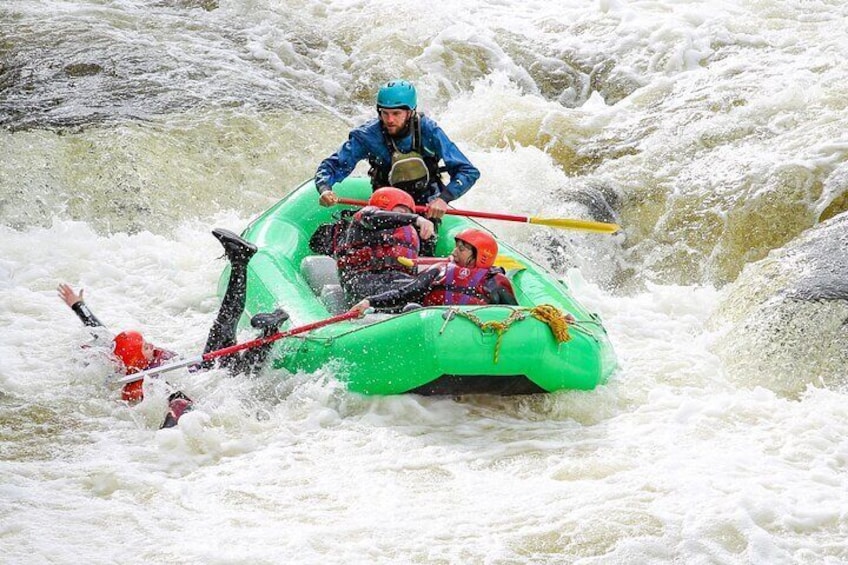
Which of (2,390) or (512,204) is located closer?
(2,390)

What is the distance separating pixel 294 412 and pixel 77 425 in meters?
1.05

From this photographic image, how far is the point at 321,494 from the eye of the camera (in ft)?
15.8

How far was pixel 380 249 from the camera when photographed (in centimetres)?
626

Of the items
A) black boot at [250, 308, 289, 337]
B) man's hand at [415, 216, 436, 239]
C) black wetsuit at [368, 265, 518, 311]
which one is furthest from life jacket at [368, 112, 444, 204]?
black boot at [250, 308, 289, 337]

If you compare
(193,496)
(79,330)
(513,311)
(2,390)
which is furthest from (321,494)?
(79,330)

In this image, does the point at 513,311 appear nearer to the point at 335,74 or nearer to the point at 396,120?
the point at 396,120

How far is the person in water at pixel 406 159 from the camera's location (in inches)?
Result: 270

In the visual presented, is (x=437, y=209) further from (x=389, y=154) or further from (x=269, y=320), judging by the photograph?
(x=269, y=320)

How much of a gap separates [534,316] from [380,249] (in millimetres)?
1173

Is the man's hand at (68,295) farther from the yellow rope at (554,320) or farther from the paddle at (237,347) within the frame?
the yellow rope at (554,320)

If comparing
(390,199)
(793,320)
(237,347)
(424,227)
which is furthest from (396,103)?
(793,320)

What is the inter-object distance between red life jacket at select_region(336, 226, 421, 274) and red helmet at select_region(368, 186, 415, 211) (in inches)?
8.7

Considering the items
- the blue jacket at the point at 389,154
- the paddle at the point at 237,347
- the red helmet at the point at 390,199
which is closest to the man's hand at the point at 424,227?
the red helmet at the point at 390,199

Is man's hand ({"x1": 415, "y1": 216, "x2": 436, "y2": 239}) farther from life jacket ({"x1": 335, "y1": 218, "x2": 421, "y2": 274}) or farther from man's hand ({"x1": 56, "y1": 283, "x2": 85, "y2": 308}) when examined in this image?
man's hand ({"x1": 56, "y1": 283, "x2": 85, "y2": 308})
